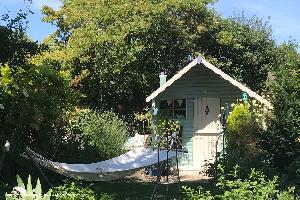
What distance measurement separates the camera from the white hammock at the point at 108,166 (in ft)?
22.1

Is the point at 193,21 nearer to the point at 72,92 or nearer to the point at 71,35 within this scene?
the point at 71,35

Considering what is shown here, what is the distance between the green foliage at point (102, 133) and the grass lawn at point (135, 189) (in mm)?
1192

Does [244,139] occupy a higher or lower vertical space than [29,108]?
lower

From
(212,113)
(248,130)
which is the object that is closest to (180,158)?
(212,113)

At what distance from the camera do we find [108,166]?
760cm

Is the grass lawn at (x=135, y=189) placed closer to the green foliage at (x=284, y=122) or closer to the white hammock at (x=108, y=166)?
the white hammock at (x=108, y=166)

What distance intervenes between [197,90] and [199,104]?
17.4 inches

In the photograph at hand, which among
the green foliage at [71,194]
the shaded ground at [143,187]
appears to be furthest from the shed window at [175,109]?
the green foliage at [71,194]

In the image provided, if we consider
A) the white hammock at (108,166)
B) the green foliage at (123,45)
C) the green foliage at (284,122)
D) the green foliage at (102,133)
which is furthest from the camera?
the green foliage at (123,45)

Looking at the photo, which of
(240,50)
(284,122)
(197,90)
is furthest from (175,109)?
(240,50)

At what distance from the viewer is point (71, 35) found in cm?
2041

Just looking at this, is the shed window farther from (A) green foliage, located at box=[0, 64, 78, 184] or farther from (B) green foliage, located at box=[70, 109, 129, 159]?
(A) green foliage, located at box=[0, 64, 78, 184]

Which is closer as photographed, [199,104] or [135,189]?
[135,189]

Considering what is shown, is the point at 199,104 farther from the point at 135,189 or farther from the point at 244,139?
the point at 135,189
